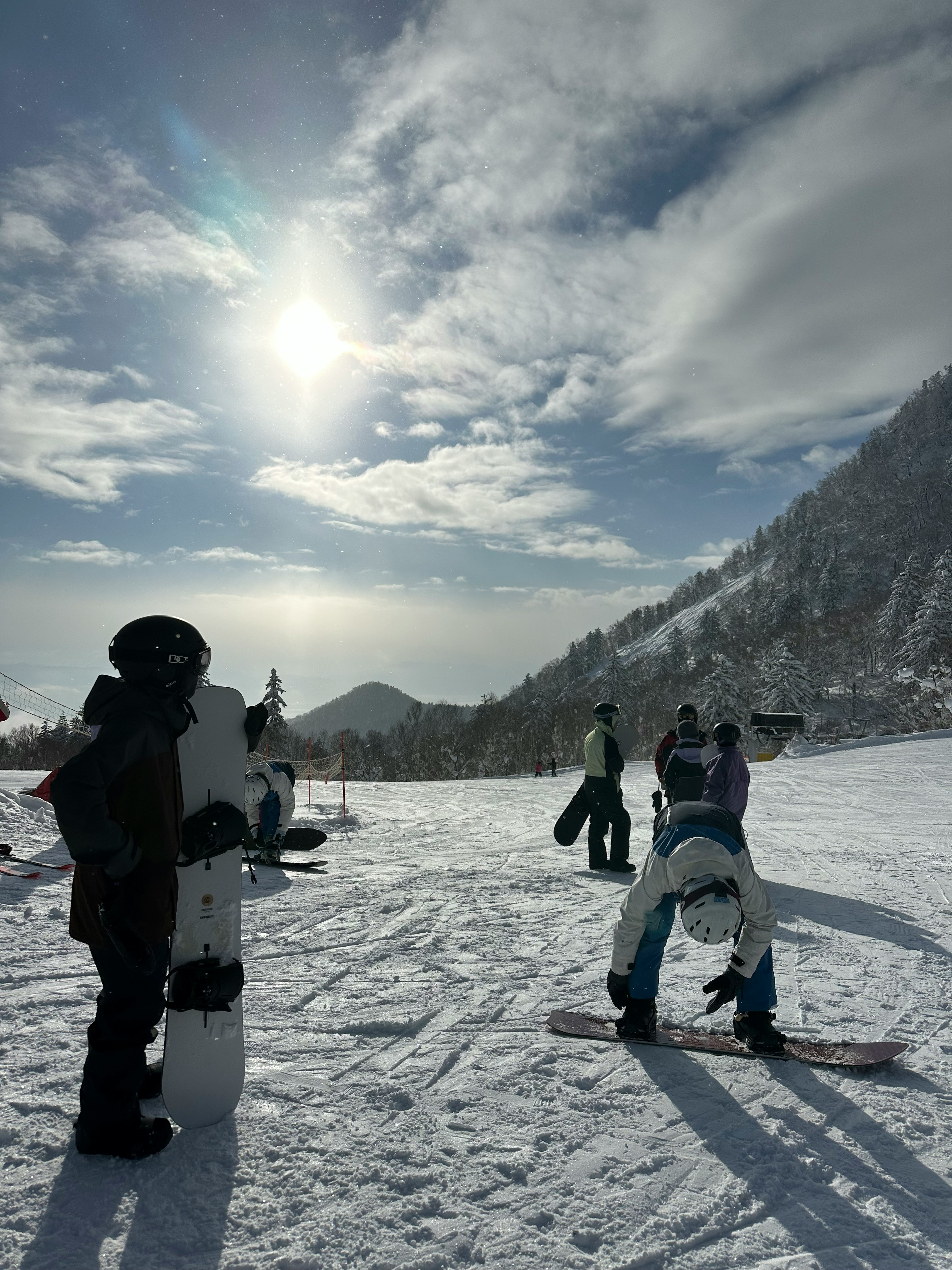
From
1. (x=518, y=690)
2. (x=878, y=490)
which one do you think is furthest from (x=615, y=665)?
(x=878, y=490)

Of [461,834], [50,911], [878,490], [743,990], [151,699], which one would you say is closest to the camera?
[151,699]

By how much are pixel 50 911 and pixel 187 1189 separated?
4.61m

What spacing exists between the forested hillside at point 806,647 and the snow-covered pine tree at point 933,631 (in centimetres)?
13

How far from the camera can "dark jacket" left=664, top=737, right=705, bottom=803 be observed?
24.8 feet

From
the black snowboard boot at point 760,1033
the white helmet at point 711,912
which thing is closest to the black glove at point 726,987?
the black snowboard boot at point 760,1033

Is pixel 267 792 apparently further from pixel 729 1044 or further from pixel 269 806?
pixel 729 1044

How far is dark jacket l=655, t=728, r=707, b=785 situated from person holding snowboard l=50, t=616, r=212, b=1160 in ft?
20.7

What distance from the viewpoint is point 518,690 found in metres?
134

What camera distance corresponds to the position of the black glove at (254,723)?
3043 mm

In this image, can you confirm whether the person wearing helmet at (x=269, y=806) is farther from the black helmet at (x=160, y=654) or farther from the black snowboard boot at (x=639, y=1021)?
the black helmet at (x=160, y=654)

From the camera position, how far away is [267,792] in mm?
9273

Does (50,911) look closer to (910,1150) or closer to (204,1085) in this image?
(204,1085)

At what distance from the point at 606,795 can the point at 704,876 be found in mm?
5768

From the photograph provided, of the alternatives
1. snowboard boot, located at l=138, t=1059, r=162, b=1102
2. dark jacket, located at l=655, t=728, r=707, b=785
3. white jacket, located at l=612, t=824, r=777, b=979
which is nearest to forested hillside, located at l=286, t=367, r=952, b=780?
dark jacket, located at l=655, t=728, r=707, b=785
